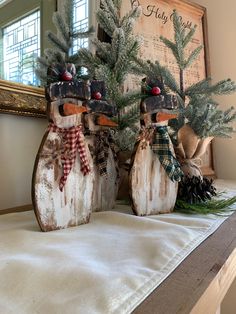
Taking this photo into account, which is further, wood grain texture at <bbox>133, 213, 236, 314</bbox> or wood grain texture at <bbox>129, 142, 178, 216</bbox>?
wood grain texture at <bbox>129, 142, 178, 216</bbox>

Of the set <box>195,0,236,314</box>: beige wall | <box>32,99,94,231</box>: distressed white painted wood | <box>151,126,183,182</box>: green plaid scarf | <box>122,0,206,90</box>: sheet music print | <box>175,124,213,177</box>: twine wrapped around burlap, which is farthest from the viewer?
<box>195,0,236,314</box>: beige wall

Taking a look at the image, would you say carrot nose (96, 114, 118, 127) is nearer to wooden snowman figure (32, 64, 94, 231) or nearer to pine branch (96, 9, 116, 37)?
wooden snowman figure (32, 64, 94, 231)

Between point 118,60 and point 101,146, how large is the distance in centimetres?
21

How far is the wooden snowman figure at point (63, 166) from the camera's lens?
466 mm

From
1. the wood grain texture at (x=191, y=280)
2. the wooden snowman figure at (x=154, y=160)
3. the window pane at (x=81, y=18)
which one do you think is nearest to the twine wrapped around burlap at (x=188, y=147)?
the wooden snowman figure at (x=154, y=160)

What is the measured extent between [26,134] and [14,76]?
138 mm

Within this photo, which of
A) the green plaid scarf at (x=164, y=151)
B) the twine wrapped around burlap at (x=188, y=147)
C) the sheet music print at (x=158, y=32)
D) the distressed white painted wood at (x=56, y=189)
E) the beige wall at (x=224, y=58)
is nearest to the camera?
the distressed white painted wood at (x=56, y=189)

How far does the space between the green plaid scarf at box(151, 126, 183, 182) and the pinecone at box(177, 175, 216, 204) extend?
62 mm

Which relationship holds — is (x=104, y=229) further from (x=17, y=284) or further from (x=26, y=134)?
(x=26, y=134)

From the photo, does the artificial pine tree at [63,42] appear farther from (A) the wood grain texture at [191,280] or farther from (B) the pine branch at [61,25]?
(A) the wood grain texture at [191,280]

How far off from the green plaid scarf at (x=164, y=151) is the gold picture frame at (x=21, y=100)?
296mm

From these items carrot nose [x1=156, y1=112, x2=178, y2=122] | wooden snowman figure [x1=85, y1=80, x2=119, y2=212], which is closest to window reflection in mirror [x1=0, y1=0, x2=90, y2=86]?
wooden snowman figure [x1=85, y1=80, x2=119, y2=212]

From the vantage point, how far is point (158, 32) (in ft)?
3.28

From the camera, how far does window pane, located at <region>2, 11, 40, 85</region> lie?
663mm
